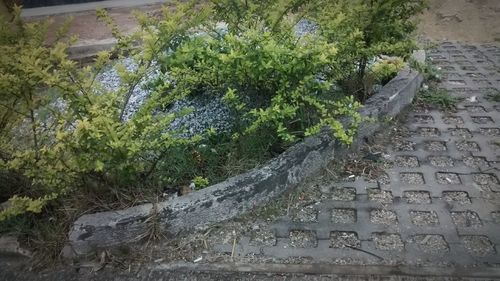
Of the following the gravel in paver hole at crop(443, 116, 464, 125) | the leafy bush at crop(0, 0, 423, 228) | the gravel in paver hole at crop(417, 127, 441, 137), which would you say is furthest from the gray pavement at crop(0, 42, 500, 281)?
the leafy bush at crop(0, 0, 423, 228)

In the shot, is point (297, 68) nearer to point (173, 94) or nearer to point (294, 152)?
point (294, 152)

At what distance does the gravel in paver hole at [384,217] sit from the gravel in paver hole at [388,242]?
117 mm

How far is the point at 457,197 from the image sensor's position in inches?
110

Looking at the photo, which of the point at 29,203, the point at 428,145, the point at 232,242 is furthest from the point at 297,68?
the point at 29,203

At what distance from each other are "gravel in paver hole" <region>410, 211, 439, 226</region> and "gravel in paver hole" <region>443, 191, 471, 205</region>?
0.19 m

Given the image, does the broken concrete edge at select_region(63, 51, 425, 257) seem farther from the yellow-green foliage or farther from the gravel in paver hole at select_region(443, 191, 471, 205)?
the gravel in paver hole at select_region(443, 191, 471, 205)

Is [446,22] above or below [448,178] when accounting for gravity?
above

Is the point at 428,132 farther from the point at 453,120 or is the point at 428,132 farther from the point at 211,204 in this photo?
the point at 211,204

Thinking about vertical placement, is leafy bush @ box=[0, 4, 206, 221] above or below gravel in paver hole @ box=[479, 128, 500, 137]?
above

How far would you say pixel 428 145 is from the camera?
336 cm

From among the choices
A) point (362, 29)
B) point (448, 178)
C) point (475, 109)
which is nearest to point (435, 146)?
point (448, 178)

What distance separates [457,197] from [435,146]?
64cm

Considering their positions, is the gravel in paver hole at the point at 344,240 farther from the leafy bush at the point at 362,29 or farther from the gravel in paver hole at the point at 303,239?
the leafy bush at the point at 362,29

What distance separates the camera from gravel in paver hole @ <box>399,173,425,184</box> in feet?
9.75
